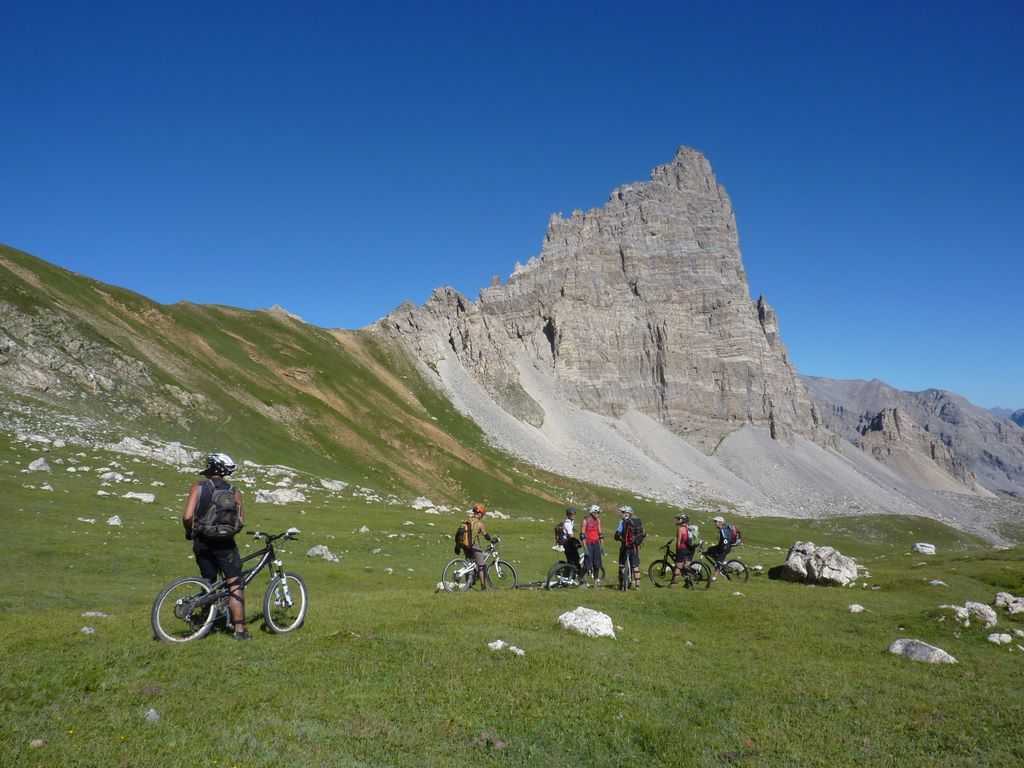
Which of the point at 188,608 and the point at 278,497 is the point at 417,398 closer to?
the point at 278,497

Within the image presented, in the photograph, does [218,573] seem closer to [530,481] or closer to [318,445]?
[318,445]

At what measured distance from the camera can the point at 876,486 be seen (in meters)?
199

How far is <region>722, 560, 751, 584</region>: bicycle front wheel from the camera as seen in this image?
98.9 ft

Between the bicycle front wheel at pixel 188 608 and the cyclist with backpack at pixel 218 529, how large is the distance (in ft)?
1.07

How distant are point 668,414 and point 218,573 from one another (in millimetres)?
193447

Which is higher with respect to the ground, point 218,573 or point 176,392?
point 176,392

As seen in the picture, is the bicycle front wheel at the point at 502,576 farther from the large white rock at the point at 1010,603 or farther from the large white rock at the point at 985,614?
the large white rock at the point at 1010,603

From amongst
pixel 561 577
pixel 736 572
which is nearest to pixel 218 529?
pixel 561 577

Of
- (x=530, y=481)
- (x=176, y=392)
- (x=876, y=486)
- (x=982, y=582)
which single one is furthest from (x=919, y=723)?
(x=876, y=486)

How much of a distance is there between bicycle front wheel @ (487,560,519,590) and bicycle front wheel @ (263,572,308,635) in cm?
1028

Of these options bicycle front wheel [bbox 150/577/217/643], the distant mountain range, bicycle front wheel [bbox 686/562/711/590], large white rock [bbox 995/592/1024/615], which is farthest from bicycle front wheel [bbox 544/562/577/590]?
the distant mountain range

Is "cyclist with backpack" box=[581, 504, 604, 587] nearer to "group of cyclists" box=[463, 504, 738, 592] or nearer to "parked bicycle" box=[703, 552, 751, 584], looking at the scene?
"group of cyclists" box=[463, 504, 738, 592]

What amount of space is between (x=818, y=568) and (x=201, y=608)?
93.9 ft

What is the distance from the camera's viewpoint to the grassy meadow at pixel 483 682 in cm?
894
